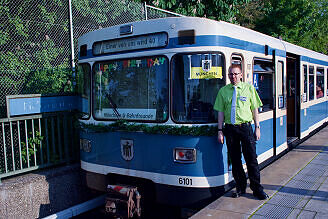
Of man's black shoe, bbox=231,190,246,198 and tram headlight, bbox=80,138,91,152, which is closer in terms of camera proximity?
man's black shoe, bbox=231,190,246,198

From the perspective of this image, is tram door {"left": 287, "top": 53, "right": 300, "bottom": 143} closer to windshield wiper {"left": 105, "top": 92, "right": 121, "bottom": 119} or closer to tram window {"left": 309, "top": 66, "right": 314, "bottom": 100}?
tram window {"left": 309, "top": 66, "right": 314, "bottom": 100}

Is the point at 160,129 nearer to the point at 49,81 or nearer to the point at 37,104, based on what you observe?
the point at 37,104

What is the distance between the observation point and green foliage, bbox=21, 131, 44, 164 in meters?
5.83

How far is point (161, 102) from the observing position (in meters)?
4.64

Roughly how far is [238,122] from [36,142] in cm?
346

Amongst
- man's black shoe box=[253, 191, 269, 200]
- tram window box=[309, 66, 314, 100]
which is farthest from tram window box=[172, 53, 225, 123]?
tram window box=[309, 66, 314, 100]

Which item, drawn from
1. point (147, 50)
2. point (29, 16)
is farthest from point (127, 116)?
point (29, 16)

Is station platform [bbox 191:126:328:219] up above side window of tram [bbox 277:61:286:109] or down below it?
below

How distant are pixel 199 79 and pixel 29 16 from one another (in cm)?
444

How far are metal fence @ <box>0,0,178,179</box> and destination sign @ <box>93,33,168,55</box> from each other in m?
1.52

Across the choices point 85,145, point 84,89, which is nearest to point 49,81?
point 84,89

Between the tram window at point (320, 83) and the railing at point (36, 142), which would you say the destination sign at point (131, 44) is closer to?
the railing at point (36, 142)

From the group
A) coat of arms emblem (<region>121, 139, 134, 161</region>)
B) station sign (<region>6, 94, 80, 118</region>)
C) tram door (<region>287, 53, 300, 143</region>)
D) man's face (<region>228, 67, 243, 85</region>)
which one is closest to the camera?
man's face (<region>228, 67, 243, 85</region>)

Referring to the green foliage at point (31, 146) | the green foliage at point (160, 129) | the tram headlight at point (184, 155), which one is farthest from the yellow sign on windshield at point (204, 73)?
the green foliage at point (31, 146)
